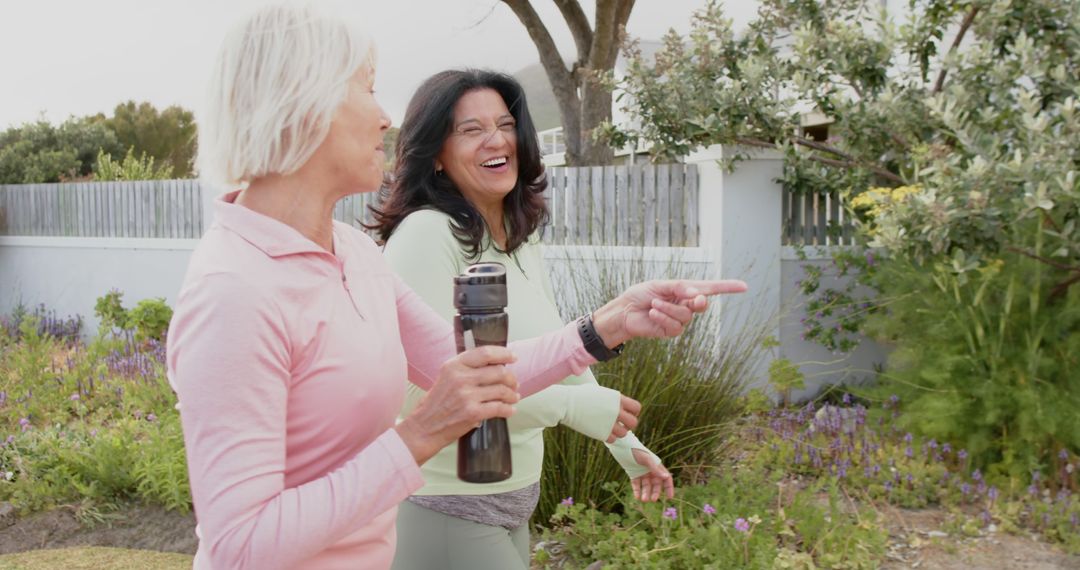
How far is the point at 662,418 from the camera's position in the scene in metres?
4.60

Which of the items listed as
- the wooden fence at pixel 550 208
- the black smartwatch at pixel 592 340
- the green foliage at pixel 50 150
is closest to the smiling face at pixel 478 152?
the black smartwatch at pixel 592 340

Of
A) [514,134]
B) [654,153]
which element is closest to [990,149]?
[654,153]

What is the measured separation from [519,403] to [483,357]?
78 centimetres

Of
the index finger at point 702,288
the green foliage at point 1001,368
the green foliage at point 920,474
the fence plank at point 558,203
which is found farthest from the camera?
the fence plank at point 558,203

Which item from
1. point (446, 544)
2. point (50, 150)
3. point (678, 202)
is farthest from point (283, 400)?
point (50, 150)

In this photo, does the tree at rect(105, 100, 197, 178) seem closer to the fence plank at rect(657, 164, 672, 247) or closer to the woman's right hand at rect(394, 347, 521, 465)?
the fence plank at rect(657, 164, 672, 247)

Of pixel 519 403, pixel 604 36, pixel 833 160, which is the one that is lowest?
pixel 519 403

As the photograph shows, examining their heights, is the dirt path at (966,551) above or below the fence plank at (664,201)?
below

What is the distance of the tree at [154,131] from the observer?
95.0 ft

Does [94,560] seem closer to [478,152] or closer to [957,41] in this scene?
[478,152]

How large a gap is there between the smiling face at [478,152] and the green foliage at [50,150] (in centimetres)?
1890

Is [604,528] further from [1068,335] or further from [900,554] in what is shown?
[1068,335]

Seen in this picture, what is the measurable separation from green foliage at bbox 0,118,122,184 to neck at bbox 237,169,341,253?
64.7 feet

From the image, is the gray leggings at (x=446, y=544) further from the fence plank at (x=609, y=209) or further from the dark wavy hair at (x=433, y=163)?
the fence plank at (x=609, y=209)
